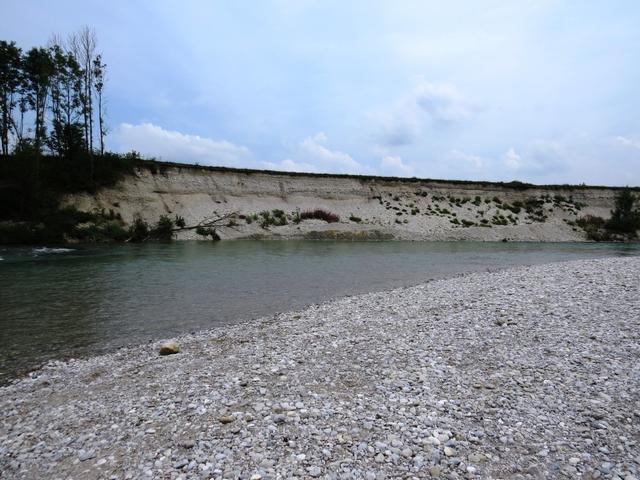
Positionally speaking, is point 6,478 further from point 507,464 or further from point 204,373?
point 507,464

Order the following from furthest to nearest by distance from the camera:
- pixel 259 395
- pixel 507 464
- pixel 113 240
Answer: pixel 113 240 < pixel 259 395 < pixel 507 464

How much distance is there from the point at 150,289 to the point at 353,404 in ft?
35.7

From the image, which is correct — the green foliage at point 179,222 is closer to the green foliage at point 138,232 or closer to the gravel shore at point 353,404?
the green foliage at point 138,232

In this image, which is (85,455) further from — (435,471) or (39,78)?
(39,78)

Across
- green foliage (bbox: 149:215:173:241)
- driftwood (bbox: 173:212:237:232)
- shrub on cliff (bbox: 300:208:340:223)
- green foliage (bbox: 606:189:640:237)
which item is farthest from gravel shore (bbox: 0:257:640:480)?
green foliage (bbox: 606:189:640:237)

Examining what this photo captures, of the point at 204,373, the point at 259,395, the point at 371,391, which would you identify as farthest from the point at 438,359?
the point at 204,373

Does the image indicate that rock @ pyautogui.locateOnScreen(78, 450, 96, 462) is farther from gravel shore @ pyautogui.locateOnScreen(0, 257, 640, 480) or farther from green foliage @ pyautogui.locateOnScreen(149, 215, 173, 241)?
green foliage @ pyautogui.locateOnScreen(149, 215, 173, 241)

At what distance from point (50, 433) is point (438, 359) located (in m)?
5.47

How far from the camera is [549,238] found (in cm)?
4316

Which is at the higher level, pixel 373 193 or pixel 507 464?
pixel 373 193

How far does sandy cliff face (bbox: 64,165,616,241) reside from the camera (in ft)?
125

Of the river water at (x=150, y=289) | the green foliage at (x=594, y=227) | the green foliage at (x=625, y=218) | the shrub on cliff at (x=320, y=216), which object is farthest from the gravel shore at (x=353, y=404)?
the green foliage at (x=625, y=218)

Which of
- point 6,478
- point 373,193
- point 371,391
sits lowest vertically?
point 6,478

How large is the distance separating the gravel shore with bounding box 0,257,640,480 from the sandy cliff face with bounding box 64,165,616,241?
1203 inches
